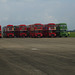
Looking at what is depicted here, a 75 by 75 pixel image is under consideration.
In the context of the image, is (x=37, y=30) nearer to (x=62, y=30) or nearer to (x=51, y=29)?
(x=51, y=29)

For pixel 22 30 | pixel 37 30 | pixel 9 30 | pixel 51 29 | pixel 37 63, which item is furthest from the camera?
pixel 22 30

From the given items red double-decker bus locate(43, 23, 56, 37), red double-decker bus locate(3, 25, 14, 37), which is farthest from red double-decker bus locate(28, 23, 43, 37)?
red double-decker bus locate(3, 25, 14, 37)

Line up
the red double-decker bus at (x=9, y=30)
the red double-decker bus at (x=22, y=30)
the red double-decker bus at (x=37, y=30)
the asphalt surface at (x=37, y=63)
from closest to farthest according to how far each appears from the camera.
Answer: the asphalt surface at (x=37, y=63) → the red double-decker bus at (x=37, y=30) → the red double-decker bus at (x=9, y=30) → the red double-decker bus at (x=22, y=30)

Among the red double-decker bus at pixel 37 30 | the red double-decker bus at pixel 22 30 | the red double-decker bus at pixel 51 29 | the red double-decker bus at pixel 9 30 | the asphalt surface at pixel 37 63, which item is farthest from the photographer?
the red double-decker bus at pixel 22 30

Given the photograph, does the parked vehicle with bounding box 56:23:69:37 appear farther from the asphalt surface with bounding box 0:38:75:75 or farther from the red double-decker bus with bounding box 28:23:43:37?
the asphalt surface with bounding box 0:38:75:75

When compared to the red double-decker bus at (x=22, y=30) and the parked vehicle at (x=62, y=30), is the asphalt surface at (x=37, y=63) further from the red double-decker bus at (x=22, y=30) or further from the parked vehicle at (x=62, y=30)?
the red double-decker bus at (x=22, y=30)

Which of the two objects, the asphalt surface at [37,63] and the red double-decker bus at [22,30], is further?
the red double-decker bus at [22,30]

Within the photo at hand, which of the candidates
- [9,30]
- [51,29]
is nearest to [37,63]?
[51,29]

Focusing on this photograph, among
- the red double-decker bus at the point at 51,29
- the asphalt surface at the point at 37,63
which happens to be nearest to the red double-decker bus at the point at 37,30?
the red double-decker bus at the point at 51,29

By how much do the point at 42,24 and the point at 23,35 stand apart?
672 cm

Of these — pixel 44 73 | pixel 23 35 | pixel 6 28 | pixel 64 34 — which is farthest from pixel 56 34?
pixel 44 73

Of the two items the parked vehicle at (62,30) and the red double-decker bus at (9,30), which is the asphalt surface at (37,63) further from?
the red double-decker bus at (9,30)

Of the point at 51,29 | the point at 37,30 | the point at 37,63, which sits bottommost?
the point at 37,63

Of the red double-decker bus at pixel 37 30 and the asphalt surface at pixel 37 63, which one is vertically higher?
the red double-decker bus at pixel 37 30
